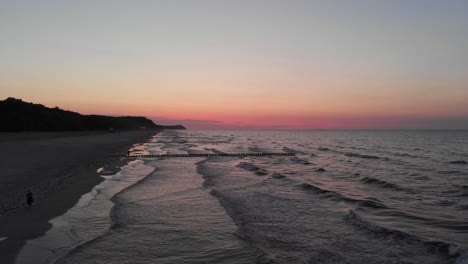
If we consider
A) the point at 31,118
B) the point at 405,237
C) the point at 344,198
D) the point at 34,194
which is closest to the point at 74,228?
the point at 34,194

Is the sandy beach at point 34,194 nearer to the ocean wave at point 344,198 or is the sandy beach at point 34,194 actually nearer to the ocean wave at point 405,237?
the ocean wave at point 405,237

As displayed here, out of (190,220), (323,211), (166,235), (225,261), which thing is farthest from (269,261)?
(323,211)

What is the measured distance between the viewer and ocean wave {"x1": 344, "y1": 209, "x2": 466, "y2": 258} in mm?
10015

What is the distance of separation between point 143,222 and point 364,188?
44.7ft

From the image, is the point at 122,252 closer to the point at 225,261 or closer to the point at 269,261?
the point at 225,261

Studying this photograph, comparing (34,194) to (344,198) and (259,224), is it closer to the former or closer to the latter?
(259,224)

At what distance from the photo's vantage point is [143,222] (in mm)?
12773

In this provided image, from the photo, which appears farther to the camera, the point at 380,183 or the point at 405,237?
the point at 380,183

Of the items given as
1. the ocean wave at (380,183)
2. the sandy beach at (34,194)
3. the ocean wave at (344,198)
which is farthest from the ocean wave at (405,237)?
the sandy beach at (34,194)

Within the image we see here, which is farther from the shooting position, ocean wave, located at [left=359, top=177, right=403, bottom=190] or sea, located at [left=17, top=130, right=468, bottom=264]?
ocean wave, located at [left=359, top=177, right=403, bottom=190]

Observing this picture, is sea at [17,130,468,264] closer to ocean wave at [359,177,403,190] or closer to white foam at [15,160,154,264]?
white foam at [15,160,154,264]

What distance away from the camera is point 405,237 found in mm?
11289

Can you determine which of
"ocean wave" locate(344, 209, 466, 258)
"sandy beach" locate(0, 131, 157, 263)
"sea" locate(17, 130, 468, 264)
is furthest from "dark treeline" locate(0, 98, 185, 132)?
"ocean wave" locate(344, 209, 466, 258)

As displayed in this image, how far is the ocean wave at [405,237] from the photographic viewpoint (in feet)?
32.9
